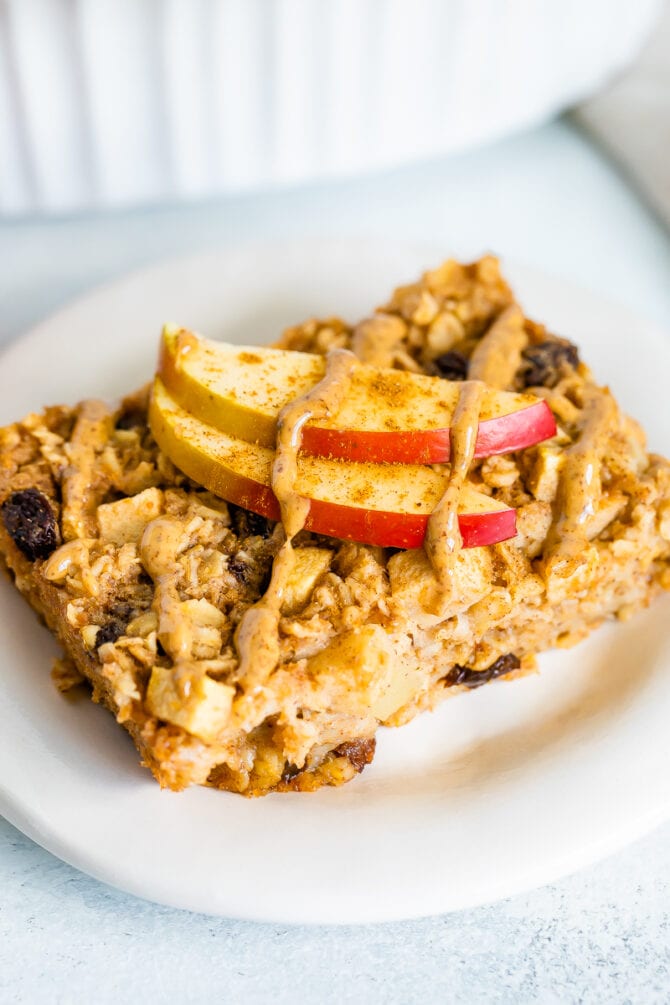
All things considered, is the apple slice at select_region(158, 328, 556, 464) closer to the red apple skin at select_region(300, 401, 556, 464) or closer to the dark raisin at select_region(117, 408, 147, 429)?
the red apple skin at select_region(300, 401, 556, 464)

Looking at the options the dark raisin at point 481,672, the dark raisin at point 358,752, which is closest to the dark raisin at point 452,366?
the dark raisin at point 481,672

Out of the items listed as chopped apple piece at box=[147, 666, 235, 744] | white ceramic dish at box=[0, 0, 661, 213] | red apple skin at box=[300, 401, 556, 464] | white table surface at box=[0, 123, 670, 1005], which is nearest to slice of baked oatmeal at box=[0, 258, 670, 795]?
chopped apple piece at box=[147, 666, 235, 744]

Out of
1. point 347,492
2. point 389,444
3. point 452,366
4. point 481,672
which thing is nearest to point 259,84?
point 452,366

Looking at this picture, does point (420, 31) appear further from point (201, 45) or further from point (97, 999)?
point (97, 999)

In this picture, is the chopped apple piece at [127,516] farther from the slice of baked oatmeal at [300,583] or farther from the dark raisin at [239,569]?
the dark raisin at [239,569]

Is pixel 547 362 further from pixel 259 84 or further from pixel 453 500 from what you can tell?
pixel 259 84

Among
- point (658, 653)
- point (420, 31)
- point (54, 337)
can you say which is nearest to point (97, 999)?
point (658, 653)
